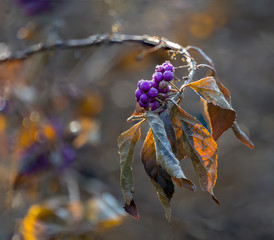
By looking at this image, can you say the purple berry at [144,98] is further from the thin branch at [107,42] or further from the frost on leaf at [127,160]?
the thin branch at [107,42]

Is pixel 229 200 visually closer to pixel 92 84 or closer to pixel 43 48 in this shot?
pixel 92 84

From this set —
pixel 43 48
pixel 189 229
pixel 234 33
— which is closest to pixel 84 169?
pixel 189 229

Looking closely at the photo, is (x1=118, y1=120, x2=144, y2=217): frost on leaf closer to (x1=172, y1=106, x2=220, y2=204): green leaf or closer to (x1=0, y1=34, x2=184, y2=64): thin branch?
(x1=172, y1=106, x2=220, y2=204): green leaf

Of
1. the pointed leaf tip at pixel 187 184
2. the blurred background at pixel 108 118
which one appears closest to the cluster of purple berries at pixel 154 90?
the pointed leaf tip at pixel 187 184

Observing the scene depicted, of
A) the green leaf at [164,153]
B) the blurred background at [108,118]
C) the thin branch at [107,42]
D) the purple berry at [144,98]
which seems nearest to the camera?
the green leaf at [164,153]

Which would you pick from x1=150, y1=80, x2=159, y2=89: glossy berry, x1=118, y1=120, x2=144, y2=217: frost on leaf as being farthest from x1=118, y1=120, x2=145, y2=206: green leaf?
x1=150, y1=80, x2=159, y2=89: glossy berry

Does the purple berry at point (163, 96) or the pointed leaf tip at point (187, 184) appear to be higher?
the purple berry at point (163, 96)

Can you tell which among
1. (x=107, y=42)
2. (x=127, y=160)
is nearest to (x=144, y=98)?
(x=127, y=160)
